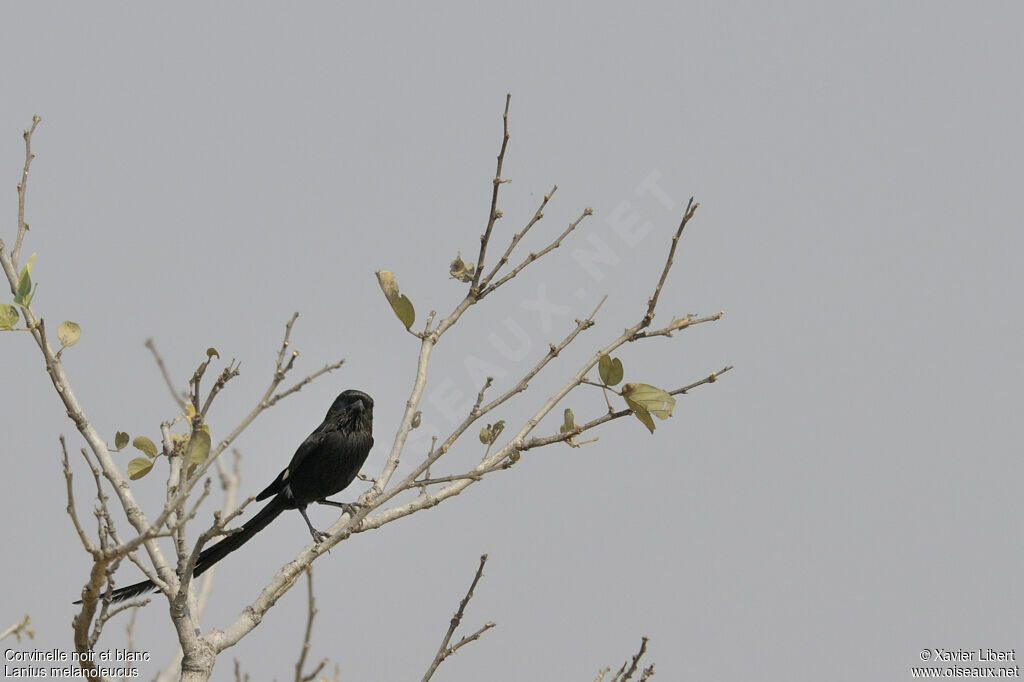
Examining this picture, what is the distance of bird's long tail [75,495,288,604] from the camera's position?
4.13 meters

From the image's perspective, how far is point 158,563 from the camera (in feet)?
11.7

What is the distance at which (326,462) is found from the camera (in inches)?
222

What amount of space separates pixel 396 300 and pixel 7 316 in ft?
4.65

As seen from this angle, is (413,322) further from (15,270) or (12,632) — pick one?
(12,632)

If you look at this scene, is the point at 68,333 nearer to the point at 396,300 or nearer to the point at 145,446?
the point at 145,446

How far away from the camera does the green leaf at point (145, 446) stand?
11.9 feet

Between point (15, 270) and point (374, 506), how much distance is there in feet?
5.21

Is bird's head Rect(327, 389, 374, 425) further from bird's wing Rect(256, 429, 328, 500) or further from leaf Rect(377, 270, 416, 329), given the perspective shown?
leaf Rect(377, 270, 416, 329)

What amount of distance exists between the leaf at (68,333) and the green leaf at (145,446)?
17.2 inches

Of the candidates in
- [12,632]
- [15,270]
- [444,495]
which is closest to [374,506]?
[444,495]

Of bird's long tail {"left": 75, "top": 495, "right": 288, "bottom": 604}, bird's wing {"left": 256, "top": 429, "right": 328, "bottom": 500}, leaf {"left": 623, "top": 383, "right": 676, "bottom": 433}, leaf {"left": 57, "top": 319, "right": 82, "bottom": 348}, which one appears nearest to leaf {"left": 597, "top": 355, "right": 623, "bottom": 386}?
leaf {"left": 623, "top": 383, "right": 676, "bottom": 433}

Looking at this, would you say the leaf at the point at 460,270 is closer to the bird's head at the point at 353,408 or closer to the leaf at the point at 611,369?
the leaf at the point at 611,369

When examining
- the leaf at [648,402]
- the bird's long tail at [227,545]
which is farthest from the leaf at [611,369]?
the bird's long tail at [227,545]

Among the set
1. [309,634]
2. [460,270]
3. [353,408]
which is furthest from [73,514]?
[353,408]
